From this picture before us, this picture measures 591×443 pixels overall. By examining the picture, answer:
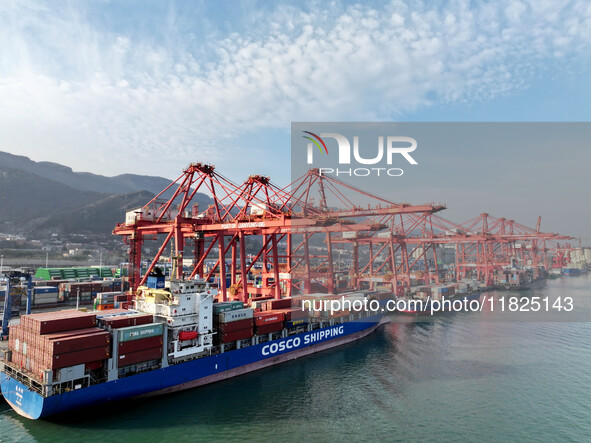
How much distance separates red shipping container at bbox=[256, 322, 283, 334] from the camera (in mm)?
30531

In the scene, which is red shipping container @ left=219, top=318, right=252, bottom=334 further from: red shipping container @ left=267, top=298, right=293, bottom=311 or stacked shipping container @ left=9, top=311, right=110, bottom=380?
stacked shipping container @ left=9, top=311, right=110, bottom=380

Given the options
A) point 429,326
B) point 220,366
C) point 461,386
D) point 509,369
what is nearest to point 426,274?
point 429,326

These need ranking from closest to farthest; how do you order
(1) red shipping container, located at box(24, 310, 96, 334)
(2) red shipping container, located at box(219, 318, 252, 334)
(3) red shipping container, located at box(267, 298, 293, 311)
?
1. (1) red shipping container, located at box(24, 310, 96, 334)
2. (2) red shipping container, located at box(219, 318, 252, 334)
3. (3) red shipping container, located at box(267, 298, 293, 311)

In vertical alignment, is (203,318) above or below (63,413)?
above

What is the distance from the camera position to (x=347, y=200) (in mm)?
56344

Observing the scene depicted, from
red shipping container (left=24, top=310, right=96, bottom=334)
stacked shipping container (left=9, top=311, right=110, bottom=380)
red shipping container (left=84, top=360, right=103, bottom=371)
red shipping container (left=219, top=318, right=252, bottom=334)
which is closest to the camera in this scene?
stacked shipping container (left=9, top=311, right=110, bottom=380)

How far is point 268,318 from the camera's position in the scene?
3141 cm

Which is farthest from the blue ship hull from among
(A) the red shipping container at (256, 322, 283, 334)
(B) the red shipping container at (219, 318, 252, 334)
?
(B) the red shipping container at (219, 318, 252, 334)

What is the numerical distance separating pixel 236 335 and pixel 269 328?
3.90 metres

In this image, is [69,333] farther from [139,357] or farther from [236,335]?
[236,335]

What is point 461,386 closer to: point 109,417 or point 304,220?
point 304,220

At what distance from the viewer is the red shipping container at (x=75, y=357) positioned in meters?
19.0

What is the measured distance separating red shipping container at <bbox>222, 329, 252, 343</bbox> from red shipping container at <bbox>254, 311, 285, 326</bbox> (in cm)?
133

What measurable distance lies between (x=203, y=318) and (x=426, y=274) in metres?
66.7
